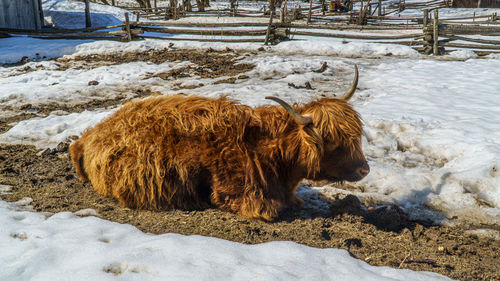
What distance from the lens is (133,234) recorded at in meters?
2.60

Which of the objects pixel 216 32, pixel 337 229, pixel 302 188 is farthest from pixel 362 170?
pixel 216 32

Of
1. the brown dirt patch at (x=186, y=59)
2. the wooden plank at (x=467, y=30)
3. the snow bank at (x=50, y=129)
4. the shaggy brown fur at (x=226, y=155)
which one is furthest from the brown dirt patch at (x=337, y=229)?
the wooden plank at (x=467, y=30)

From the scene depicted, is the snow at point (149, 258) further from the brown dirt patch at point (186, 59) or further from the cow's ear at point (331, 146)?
the brown dirt patch at point (186, 59)

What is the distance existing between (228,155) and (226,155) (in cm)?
2

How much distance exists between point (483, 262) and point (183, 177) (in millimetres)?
2269

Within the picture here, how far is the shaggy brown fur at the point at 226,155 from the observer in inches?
118

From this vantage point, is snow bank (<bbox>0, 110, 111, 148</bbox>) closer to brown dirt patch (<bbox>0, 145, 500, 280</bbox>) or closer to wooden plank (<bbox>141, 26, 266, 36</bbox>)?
brown dirt patch (<bbox>0, 145, 500, 280</bbox>)

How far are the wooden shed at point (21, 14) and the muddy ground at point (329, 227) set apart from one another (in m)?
14.0

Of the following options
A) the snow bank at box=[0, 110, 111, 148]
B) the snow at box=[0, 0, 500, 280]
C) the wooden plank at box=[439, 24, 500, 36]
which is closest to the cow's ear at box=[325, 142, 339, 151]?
the snow at box=[0, 0, 500, 280]

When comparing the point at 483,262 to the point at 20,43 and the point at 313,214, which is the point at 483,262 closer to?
the point at 313,214

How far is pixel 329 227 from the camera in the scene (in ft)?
9.73

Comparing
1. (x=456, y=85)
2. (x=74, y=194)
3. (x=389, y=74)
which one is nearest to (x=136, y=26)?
(x=389, y=74)

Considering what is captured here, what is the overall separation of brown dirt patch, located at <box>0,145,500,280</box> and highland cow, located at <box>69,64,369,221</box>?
0.53 ft

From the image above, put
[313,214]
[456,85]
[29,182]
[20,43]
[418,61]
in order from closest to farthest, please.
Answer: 1. [313,214]
2. [29,182]
3. [456,85]
4. [418,61]
5. [20,43]
